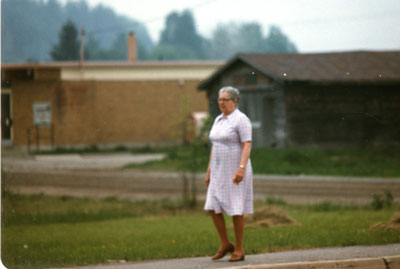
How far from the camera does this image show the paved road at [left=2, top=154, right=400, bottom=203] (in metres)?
17.2

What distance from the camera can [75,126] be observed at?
31453 millimetres

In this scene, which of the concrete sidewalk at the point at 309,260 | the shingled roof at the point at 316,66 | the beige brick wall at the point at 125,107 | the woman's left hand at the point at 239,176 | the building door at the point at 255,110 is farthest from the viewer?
the beige brick wall at the point at 125,107

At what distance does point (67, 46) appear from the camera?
63188 mm

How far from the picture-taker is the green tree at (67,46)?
59581 millimetres

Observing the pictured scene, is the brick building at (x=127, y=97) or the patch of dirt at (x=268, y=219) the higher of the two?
the brick building at (x=127, y=97)

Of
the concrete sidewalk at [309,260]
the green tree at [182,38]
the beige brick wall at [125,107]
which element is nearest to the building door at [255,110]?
the beige brick wall at [125,107]

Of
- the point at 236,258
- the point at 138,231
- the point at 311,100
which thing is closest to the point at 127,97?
the point at 311,100

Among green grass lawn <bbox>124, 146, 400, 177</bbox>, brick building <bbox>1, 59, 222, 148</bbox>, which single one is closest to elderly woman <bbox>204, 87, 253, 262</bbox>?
green grass lawn <bbox>124, 146, 400, 177</bbox>

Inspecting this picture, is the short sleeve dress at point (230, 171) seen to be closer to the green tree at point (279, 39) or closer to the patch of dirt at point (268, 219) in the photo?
the patch of dirt at point (268, 219)

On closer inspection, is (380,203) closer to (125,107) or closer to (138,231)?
(138,231)

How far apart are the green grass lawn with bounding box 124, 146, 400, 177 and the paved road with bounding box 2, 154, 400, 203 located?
120 centimetres

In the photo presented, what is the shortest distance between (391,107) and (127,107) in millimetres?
16936

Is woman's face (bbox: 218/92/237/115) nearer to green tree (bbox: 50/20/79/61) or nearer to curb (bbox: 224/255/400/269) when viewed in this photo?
curb (bbox: 224/255/400/269)

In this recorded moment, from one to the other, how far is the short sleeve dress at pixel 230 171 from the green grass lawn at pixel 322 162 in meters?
15.3
